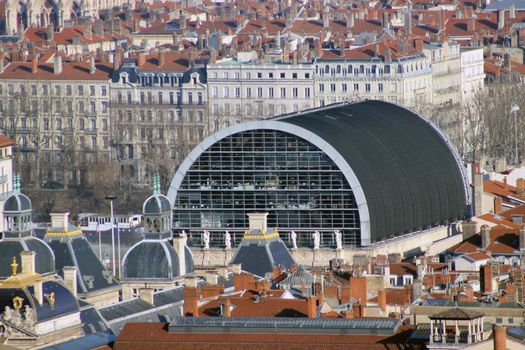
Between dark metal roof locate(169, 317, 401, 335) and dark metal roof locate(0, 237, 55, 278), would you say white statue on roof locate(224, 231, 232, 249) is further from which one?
dark metal roof locate(169, 317, 401, 335)

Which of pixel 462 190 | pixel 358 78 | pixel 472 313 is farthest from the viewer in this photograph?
pixel 358 78

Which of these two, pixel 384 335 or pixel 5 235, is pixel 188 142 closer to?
pixel 5 235

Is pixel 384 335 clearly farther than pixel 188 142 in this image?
No

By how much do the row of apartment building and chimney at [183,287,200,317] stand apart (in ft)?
267

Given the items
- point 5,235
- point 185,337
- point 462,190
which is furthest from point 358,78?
point 185,337

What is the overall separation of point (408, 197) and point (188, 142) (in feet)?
175

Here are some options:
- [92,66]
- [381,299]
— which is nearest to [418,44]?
[92,66]

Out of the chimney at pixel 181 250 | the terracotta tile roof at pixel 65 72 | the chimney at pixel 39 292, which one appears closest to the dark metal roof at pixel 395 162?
the chimney at pixel 181 250

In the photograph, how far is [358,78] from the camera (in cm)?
18338

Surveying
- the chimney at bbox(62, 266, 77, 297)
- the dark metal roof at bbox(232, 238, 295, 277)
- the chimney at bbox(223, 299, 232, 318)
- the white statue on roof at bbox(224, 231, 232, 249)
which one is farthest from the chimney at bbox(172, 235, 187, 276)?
the chimney at bbox(223, 299, 232, 318)

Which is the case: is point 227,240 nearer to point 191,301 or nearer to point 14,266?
point 191,301

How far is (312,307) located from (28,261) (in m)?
9.13

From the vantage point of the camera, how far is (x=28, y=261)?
305 ft

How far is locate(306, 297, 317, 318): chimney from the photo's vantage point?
8825cm
